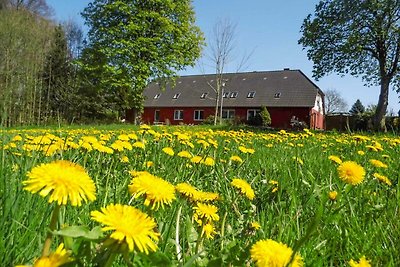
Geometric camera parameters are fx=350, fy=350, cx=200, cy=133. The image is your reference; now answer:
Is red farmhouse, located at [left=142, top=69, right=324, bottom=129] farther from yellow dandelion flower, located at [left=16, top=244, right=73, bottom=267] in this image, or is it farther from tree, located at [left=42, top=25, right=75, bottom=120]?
yellow dandelion flower, located at [left=16, top=244, right=73, bottom=267]

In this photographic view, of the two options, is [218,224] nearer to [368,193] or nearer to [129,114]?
[368,193]

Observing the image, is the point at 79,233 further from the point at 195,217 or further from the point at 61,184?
the point at 195,217

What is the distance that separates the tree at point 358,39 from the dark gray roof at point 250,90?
13.3 meters

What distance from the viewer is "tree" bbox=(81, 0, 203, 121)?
1066 inches

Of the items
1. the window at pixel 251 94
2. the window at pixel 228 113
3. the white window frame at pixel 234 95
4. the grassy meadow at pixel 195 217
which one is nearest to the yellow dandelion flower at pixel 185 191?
the grassy meadow at pixel 195 217

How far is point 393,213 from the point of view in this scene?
173 cm

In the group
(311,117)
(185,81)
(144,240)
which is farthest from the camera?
(185,81)

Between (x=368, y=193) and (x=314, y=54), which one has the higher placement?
(x=314, y=54)

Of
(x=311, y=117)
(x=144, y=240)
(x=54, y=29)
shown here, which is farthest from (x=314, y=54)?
(x=144, y=240)

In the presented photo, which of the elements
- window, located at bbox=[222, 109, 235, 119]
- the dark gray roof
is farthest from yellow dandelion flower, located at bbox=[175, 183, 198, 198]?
window, located at bbox=[222, 109, 235, 119]

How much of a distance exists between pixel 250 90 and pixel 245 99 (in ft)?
4.68

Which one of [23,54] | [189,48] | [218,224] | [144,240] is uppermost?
[189,48]

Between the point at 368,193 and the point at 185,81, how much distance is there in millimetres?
44133

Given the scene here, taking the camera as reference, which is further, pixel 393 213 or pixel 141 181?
pixel 393 213
